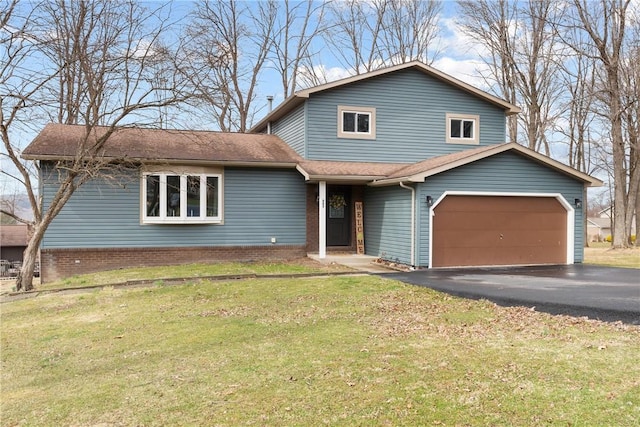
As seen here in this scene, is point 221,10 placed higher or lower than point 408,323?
higher

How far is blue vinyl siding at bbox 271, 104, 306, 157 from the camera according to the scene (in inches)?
640

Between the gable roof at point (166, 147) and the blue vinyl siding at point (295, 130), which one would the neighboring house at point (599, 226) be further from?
the gable roof at point (166, 147)

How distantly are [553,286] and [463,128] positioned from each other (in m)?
9.02

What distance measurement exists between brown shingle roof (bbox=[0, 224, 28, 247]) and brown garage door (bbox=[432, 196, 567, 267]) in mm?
35711

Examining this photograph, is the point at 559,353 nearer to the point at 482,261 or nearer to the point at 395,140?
the point at 482,261

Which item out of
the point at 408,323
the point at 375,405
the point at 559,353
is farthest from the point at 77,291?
the point at 559,353

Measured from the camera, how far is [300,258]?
15.5 m

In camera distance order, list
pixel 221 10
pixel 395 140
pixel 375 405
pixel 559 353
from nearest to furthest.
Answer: pixel 375 405 → pixel 559 353 → pixel 395 140 → pixel 221 10

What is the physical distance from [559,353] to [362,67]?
96.3 feet

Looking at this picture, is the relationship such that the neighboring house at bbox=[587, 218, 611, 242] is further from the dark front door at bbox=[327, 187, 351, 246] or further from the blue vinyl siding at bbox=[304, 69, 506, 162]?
the dark front door at bbox=[327, 187, 351, 246]

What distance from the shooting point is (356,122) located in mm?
16625

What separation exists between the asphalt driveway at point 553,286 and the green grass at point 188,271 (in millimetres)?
2628

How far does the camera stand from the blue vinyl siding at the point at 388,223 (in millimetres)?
13664

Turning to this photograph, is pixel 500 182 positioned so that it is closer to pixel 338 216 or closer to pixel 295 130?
pixel 338 216
